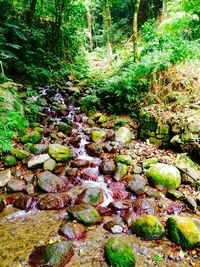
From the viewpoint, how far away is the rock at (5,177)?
5.09 meters

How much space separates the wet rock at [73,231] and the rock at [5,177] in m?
1.88

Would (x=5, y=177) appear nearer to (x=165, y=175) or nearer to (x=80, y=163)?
(x=80, y=163)

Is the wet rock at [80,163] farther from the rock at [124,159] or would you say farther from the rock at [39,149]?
the rock at [39,149]

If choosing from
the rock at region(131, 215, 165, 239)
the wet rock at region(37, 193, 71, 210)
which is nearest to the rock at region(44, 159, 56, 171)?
the wet rock at region(37, 193, 71, 210)

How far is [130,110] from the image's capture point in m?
8.05

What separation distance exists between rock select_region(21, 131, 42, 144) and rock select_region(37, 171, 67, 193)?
1.54 m

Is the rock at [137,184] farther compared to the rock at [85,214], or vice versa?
the rock at [137,184]

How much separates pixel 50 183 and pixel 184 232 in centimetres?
280

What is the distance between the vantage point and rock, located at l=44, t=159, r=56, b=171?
5.64 m

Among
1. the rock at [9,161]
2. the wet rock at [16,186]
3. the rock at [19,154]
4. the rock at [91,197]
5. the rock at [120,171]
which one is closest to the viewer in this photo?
the rock at [91,197]

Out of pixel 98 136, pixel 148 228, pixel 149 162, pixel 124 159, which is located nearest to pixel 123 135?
pixel 98 136

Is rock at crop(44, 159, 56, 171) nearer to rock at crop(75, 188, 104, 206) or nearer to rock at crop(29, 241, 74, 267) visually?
rock at crop(75, 188, 104, 206)

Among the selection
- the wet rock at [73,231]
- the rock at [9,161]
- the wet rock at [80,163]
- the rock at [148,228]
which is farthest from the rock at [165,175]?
the rock at [9,161]

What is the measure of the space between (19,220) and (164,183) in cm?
305
